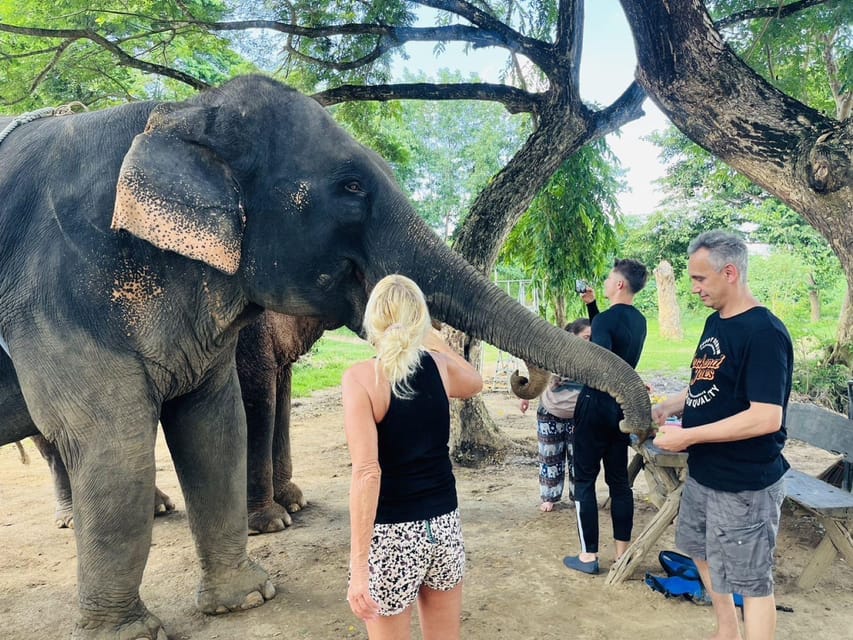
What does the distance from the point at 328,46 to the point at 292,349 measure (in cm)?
390

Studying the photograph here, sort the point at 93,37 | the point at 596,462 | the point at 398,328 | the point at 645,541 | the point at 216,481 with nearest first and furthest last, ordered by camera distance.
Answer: the point at 398,328, the point at 216,481, the point at 645,541, the point at 596,462, the point at 93,37

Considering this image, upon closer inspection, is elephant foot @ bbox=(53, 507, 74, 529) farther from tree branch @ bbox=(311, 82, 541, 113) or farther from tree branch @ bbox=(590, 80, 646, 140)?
tree branch @ bbox=(590, 80, 646, 140)

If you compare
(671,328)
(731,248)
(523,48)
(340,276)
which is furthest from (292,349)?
(671,328)

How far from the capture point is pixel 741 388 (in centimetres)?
278

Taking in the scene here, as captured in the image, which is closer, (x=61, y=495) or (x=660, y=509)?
(x=660, y=509)

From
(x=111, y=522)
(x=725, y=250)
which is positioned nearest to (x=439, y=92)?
(x=725, y=250)

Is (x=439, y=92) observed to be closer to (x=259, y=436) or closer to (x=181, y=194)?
(x=259, y=436)

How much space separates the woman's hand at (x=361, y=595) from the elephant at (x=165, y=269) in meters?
1.07

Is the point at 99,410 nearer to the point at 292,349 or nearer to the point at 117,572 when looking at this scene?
the point at 117,572

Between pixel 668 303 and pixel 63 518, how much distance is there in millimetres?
18615

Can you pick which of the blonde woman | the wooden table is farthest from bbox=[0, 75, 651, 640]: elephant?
the wooden table

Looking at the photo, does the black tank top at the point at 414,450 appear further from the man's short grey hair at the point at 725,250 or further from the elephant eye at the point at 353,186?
the man's short grey hair at the point at 725,250

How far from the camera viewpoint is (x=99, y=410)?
113 inches

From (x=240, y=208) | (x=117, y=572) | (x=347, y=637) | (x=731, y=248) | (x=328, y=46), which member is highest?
(x=328, y=46)
